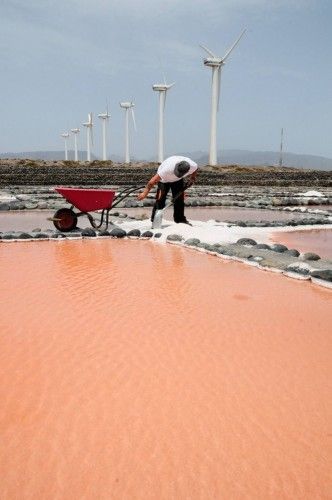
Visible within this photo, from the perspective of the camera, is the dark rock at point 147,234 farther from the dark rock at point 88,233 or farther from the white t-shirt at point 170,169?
the white t-shirt at point 170,169

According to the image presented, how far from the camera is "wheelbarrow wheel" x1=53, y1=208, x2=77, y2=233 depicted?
9.95 m

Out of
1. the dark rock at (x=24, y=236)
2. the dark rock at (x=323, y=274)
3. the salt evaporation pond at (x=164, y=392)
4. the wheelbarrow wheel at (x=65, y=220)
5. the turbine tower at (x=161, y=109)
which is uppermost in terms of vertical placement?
the turbine tower at (x=161, y=109)

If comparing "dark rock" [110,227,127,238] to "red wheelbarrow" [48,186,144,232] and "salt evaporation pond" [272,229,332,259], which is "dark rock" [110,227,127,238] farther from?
"salt evaporation pond" [272,229,332,259]

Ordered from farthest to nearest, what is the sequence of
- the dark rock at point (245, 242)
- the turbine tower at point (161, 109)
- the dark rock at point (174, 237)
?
the turbine tower at point (161, 109) → the dark rock at point (174, 237) → the dark rock at point (245, 242)

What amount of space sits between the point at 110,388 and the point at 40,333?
1.19 metres

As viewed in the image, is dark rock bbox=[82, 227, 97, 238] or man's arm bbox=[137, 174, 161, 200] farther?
man's arm bbox=[137, 174, 161, 200]

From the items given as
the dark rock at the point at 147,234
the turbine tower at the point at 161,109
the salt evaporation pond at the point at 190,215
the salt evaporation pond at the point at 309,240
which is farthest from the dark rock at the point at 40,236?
the turbine tower at the point at 161,109

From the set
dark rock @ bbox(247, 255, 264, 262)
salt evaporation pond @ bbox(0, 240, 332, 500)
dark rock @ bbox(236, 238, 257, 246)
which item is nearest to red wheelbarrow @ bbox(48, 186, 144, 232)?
dark rock @ bbox(236, 238, 257, 246)

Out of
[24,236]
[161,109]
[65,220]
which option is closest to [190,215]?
[65,220]

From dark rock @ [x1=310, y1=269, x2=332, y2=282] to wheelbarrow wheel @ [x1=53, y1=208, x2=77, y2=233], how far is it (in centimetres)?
543

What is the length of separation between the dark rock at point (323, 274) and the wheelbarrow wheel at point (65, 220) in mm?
5426

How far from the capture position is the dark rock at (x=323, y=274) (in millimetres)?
5914

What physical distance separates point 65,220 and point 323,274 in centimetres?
567

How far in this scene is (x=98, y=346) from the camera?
12.4 ft
